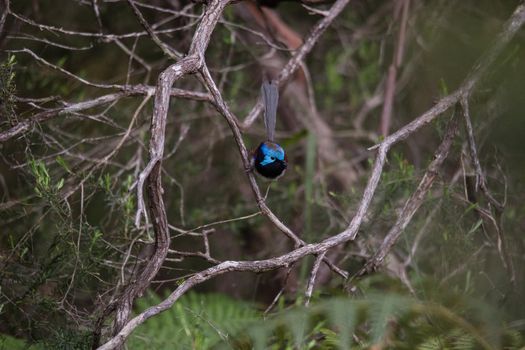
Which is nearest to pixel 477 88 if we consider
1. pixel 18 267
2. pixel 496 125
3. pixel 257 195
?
pixel 496 125

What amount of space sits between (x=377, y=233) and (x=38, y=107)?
5.68ft

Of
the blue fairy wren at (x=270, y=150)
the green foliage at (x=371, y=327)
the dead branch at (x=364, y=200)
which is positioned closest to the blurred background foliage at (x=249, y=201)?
the green foliage at (x=371, y=327)

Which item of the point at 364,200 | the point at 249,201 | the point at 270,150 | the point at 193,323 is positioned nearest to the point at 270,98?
the point at 270,150

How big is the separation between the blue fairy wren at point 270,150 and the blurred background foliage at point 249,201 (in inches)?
13.6

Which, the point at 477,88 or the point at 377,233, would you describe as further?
the point at 377,233

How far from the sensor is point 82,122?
3.78 m

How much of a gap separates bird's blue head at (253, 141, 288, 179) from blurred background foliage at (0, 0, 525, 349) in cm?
35

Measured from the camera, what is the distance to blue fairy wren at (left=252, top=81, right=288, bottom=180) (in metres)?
3.32

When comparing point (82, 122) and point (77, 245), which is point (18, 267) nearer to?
point (77, 245)

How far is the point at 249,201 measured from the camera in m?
4.77

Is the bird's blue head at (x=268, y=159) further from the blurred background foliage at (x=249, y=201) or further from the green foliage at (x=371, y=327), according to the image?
the green foliage at (x=371, y=327)

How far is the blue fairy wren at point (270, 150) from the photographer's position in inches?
131

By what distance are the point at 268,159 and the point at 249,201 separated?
1327 millimetres

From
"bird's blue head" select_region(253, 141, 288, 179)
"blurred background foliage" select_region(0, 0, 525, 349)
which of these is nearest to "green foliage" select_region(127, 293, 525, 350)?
"blurred background foliage" select_region(0, 0, 525, 349)
